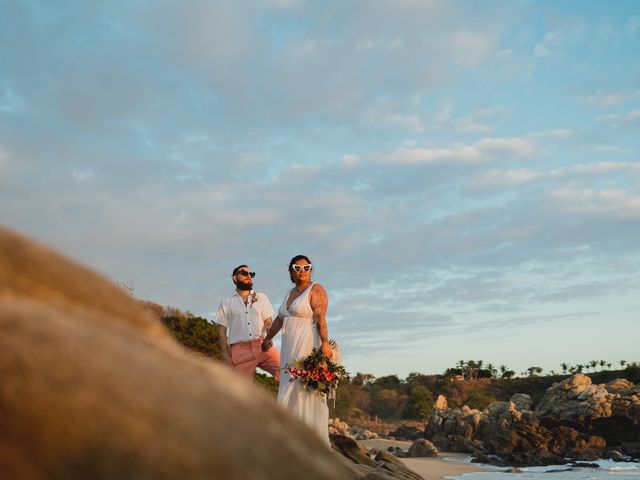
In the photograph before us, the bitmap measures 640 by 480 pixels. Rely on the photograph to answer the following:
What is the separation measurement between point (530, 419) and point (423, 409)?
34.0 meters

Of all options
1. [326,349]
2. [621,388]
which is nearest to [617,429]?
[621,388]

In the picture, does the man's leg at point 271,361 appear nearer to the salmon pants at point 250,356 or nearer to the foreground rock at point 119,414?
the salmon pants at point 250,356

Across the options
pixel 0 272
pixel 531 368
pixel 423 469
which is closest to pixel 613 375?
pixel 531 368

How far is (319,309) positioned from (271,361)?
1.72m

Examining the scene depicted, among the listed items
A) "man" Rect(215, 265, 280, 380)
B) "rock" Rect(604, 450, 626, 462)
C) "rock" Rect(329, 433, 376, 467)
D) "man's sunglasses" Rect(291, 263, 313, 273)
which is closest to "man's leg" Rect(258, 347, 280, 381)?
"man" Rect(215, 265, 280, 380)

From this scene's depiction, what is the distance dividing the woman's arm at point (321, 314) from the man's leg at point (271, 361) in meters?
1.45

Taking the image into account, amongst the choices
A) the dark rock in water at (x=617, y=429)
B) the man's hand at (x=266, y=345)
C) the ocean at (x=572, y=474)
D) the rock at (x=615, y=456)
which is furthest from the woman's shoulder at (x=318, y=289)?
the dark rock in water at (x=617, y=429)

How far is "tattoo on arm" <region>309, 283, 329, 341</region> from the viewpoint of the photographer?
A: 9117mm

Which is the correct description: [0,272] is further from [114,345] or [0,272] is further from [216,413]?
[216,413]

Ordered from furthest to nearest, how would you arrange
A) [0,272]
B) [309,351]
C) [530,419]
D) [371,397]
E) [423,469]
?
[371,397]
[530,419]
[423,469]
[309,351]
[0,272]

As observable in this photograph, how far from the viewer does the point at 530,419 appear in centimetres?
3475

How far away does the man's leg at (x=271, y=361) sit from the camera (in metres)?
10.4

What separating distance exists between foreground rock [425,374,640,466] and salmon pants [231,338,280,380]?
17.6 m

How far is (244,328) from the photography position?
10.3 meters
